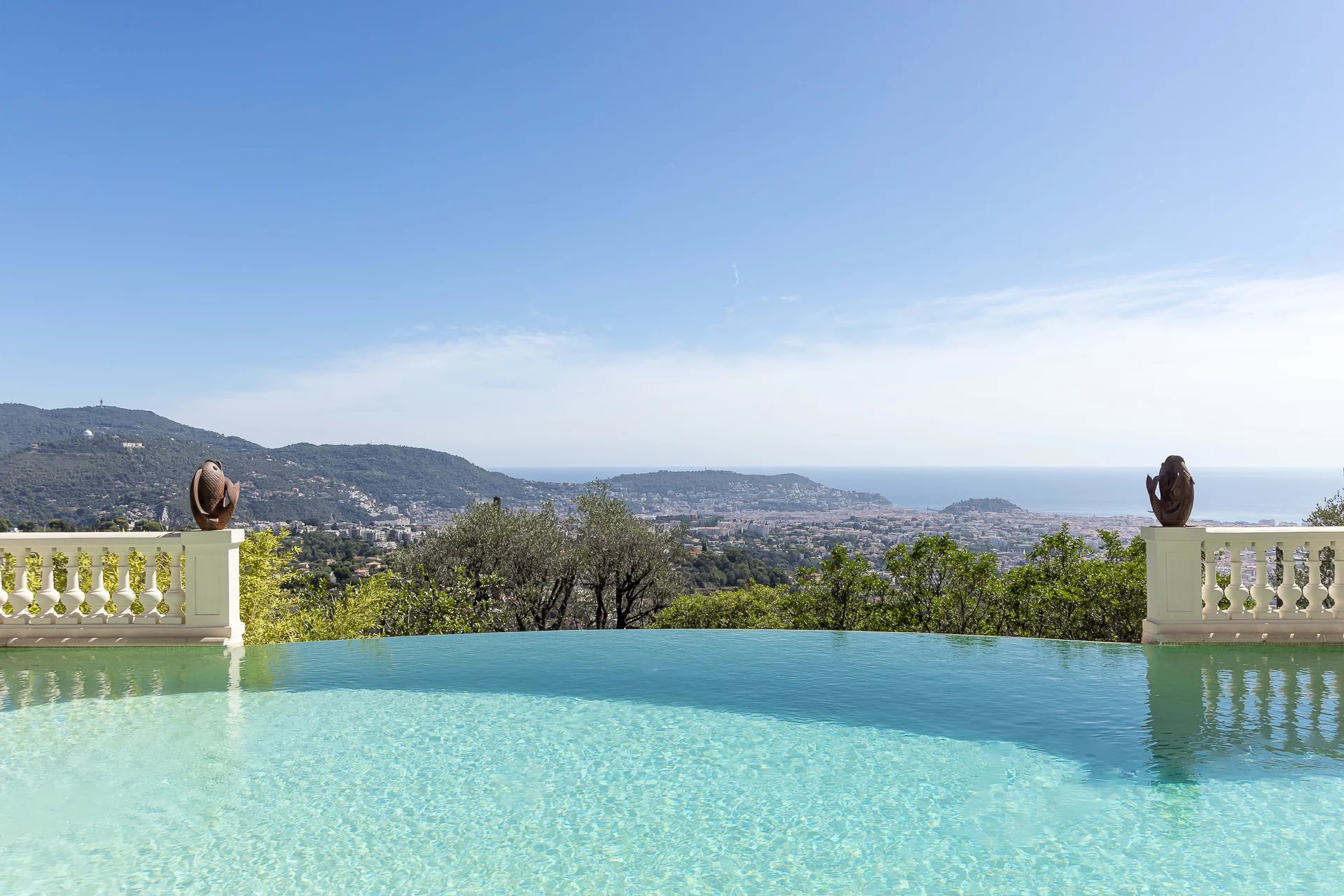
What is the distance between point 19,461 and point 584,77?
24628mm

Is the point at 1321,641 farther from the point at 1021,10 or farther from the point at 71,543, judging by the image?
the point at 71,543

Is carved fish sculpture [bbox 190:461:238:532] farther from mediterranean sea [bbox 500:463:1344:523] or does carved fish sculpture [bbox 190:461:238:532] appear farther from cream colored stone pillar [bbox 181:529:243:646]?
mediterranean sea [bbox 500:463:1344:523]

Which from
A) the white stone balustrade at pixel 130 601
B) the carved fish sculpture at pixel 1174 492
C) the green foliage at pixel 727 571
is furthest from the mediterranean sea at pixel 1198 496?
the white stone balustrade at pixel 130 601

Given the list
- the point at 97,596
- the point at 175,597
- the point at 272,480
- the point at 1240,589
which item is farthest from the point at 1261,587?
the point at 272,480

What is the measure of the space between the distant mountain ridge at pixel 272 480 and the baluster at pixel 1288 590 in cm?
1010

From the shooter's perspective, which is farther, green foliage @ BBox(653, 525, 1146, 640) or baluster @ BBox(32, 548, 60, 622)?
green foliage @ BBox(653, 525, 1146, 640)

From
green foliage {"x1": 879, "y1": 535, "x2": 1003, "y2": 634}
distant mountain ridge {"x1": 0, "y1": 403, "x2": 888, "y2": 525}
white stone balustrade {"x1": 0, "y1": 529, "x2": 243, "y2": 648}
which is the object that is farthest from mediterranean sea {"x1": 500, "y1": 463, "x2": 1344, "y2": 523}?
white stone balustrade {"x1": 0, "y1": 529, "x2": 243, "y2": 648}

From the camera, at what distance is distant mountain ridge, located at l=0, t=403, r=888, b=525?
69.6 feet

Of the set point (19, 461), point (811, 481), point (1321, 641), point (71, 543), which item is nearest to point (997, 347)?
point (1321, 641)

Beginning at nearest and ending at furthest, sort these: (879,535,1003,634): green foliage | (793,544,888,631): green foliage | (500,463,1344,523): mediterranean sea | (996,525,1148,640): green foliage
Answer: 1. (996,525,1148,640): green foliage
2. (879,535,1003,634): green foliage
3. (793,544,888,631): green foliage
4. (500,463,1344,523): mediterranean sea

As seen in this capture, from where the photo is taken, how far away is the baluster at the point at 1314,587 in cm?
697

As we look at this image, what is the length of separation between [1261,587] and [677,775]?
6385 mm

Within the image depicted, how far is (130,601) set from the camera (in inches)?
288

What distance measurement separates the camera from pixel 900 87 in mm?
12203
